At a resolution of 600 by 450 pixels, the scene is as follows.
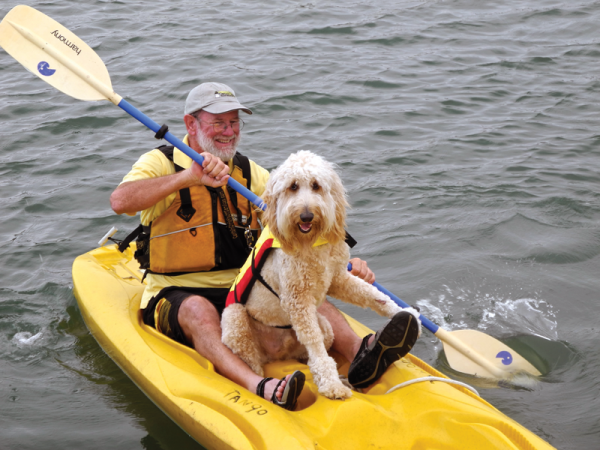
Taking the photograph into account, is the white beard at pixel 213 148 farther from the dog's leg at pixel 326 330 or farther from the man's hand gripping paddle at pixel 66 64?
the dog's leg at pixel 326 330

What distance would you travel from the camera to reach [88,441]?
3.90m

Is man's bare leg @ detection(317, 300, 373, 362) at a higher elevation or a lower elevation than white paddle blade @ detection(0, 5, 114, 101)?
lower

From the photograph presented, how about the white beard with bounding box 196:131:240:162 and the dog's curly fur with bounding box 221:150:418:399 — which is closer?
the dog's curly fur with bounding box 221:150:418:399

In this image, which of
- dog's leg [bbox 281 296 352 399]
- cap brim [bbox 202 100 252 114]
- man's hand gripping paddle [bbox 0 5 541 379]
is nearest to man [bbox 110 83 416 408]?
cap brim [bbox 202 100 252 114]

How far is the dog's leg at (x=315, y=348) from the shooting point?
3215 millimetres

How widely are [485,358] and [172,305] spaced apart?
219 centimetres

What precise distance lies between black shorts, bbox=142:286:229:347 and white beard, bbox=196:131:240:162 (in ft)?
2.76

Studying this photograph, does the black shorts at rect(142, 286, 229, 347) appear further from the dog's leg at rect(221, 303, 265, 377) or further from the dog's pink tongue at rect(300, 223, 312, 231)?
the dog's pink tongue at rect(300, 223, 312, 231)

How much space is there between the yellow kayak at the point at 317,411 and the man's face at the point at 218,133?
1.21m

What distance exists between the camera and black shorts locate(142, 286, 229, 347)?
386cm

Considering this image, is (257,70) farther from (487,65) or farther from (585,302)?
(585,302)

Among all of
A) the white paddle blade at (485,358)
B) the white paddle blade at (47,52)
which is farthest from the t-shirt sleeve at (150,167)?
the white paddle blade at (485,358)

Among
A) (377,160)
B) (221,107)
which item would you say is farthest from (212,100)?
(377,160)

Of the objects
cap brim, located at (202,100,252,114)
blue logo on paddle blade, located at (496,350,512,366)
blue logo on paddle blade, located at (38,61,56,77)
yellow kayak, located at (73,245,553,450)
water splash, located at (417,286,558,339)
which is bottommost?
water splash, located at (417,286,558,339)
